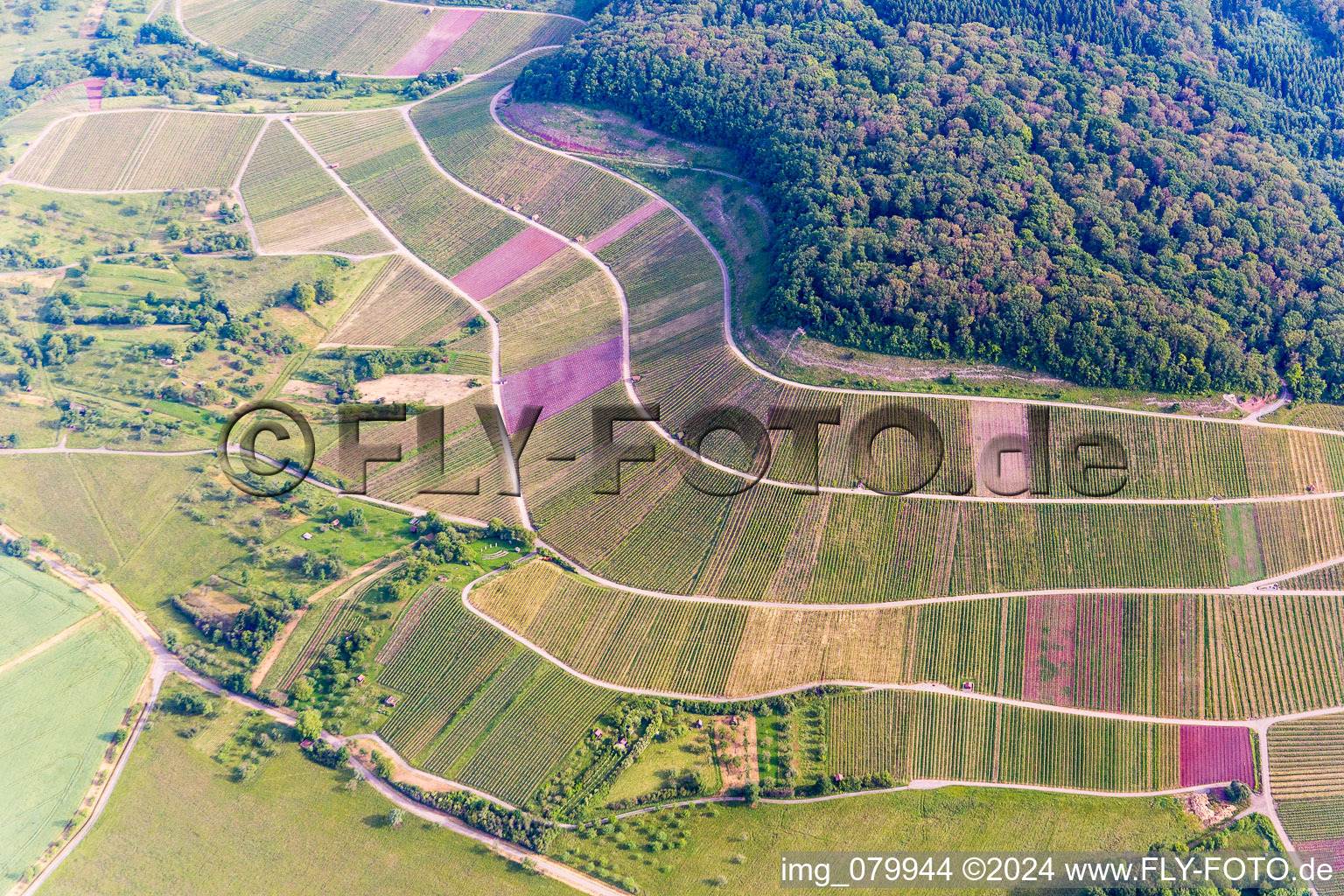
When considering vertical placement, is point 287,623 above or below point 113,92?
below

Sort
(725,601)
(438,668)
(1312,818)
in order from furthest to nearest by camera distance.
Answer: (725,601), (438,668), (1312,818)

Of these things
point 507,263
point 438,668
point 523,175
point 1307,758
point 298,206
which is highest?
point 523,175

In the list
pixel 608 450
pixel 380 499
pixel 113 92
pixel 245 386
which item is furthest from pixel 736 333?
pixel 113 92

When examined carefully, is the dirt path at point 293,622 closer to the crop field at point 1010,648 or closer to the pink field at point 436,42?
the crop field at point 1010,648

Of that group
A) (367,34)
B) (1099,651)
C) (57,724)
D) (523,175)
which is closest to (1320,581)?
(1099,651)

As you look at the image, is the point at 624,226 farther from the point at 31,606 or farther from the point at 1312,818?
the point at 1312,818

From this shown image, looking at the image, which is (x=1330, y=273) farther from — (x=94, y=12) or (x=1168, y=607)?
(x=94, y=12)
